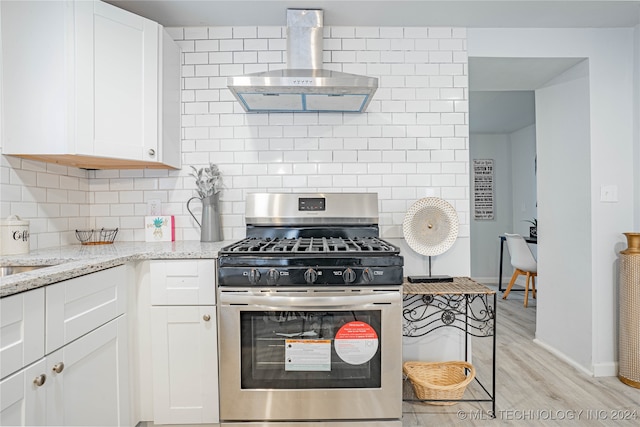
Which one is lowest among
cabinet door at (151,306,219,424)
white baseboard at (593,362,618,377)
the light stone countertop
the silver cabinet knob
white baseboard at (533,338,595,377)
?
white baseboard at (533,338,595,377)

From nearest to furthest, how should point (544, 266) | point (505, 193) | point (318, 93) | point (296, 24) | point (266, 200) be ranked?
1. point (318, 93)
2. point (296, 24)
3. point (266, 200)
4. point (544, 266)
5. point (505, 193)

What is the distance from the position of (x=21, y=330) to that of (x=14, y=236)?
0.86 meters

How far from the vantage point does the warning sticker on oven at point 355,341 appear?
166cm

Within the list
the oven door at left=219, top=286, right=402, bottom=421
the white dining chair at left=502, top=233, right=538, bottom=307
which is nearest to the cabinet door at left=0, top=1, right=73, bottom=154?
the oven door at left=219, top=286, right=402, bottom=421

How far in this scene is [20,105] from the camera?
1.73 meters

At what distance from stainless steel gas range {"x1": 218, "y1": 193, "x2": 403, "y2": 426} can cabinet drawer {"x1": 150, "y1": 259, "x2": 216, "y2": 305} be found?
10cm

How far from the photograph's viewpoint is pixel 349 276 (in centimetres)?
162

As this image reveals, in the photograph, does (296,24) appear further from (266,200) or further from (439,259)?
(439,259)

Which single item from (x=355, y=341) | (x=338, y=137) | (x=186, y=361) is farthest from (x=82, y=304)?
(x=338, y=137)

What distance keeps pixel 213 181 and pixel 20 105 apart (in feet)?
3.28

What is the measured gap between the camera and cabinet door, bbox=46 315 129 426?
1.22 m

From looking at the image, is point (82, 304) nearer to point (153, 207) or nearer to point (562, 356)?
point (153, 207)

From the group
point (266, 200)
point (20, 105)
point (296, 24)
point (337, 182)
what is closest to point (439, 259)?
point (337, 182)

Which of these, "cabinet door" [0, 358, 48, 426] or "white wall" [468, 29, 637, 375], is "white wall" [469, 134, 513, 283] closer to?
"white wall" [468, 29, 637, 375]
